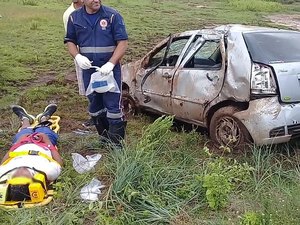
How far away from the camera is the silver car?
16.2ft

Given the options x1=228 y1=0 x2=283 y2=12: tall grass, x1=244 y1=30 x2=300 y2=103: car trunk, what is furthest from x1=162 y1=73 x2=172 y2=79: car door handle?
x1=228 y1=0 x2=283 y2=12: tall grass

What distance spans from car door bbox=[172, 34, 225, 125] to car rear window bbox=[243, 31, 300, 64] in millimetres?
336

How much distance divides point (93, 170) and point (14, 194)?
2.67 ft

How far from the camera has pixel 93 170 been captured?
462 cm

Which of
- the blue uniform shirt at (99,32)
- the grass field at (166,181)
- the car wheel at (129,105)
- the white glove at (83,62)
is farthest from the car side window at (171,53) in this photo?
the white glove at (83,62)

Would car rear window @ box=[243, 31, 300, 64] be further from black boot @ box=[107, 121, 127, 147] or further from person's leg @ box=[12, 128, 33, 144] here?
person's leg @ box=[12, 128, 33, 144]

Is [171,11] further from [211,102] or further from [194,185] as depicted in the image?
[194,185]

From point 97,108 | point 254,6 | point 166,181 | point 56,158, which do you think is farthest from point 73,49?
point 254,6

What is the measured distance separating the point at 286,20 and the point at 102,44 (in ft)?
61.1

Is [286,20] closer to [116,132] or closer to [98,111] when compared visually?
[98,111]

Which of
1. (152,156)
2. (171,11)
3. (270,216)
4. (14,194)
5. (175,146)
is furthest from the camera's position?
(171,11)

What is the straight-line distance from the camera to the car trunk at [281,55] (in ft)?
16.3

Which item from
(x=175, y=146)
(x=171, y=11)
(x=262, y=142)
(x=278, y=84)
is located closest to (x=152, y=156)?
(x=175, y=146)

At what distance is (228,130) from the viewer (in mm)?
5277
